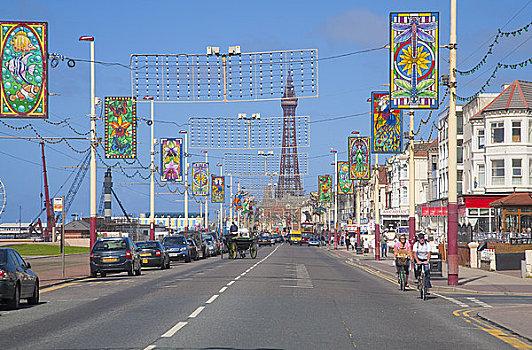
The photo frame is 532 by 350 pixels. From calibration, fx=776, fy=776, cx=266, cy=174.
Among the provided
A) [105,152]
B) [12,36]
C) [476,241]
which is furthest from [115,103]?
[476,241]

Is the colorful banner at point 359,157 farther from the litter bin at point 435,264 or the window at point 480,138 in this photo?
the litter bin at point 435,264

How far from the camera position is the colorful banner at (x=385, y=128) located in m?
41.2

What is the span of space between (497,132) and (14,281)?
151 ft

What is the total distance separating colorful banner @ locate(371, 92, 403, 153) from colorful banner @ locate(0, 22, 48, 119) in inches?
779

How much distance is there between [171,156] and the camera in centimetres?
5538

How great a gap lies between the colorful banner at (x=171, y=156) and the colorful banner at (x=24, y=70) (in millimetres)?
28108

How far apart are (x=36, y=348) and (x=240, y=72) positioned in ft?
74.8

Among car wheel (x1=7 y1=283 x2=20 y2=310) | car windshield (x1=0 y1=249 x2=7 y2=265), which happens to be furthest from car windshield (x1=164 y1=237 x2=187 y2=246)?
car wheel (x1=7 y1=283 x2=20 y2=310)

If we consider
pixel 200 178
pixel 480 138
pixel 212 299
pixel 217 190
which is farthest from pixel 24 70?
pixel 217 190

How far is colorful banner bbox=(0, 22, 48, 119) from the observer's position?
26.9 meters

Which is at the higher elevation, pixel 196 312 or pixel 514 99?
pixel 514 99

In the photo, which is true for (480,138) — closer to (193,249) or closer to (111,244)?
(193,249)

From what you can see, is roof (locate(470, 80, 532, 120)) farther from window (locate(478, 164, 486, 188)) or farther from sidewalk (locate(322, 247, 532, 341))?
sidewalk (locate(322, 247, 532, 341))

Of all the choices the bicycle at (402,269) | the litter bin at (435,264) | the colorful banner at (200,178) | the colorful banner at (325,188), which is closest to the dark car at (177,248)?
the colorful banner at (200,178)
